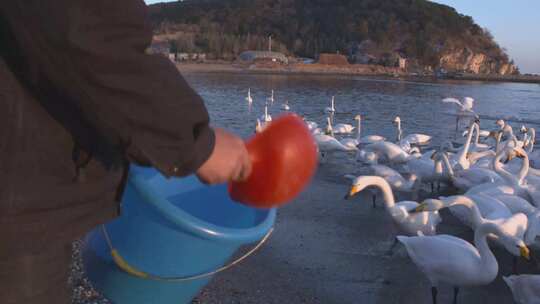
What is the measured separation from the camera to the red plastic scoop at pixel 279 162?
1311 mm

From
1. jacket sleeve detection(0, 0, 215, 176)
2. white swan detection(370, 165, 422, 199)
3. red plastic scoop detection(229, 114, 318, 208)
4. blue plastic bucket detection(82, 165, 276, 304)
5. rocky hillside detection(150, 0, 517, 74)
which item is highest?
rocky hillside detection(150, 0, 517, 74)

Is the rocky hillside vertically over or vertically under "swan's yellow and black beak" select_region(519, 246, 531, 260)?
over

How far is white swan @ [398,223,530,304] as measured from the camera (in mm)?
4801

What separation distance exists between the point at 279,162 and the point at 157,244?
3.10 ft

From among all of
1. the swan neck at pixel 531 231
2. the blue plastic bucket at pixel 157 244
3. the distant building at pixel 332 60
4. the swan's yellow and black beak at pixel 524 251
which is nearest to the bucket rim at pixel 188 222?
the blue plastic bucket at pixel 157 244

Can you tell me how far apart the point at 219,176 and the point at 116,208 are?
1.39 feet

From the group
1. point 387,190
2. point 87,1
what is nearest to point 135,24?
point 87,1

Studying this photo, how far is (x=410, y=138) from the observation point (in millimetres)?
14766

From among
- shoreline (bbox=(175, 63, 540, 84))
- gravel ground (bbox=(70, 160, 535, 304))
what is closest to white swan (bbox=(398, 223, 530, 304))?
gravel ground (bbox=(70, 160, 535, 304))

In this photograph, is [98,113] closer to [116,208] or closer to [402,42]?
[116,208]

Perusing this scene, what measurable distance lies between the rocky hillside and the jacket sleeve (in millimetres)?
100808

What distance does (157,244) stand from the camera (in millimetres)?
2051

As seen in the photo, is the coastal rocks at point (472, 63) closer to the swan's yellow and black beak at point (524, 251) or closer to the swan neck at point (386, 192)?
the swan neck at point (386, 192)

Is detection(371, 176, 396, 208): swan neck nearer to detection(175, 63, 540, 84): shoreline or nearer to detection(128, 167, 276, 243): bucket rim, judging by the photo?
detection(128, 167, 276, 243): bucket rim
